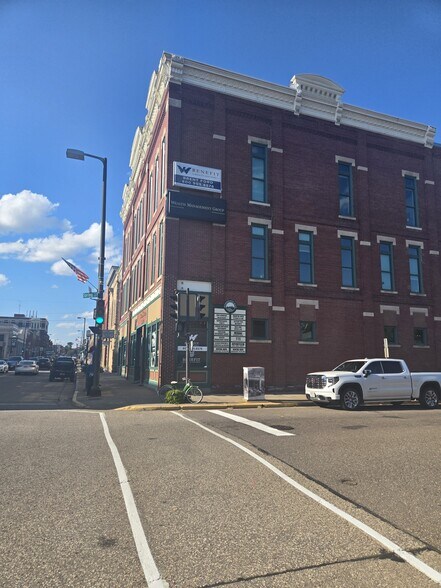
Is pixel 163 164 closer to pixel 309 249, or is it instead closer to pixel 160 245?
pixel 160 245

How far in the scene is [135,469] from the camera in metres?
6.84

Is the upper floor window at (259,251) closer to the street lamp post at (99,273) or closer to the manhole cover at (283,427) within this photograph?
the street lamp post at (99,273)

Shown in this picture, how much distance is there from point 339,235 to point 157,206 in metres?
10.0

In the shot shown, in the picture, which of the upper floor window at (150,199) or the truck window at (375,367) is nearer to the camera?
the truck window at (375,367)

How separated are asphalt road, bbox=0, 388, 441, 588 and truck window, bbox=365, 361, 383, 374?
6.49 metres

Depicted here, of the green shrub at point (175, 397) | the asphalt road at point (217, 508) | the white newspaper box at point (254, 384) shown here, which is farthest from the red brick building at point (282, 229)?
the asphalt road at point (217, 508)

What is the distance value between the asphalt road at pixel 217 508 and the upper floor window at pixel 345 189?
17980 millimetres

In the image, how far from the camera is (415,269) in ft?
88.3

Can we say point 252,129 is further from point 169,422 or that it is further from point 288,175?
point 169,422

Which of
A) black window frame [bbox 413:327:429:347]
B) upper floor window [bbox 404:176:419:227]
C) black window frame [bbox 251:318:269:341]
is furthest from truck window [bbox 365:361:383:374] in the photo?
upper floor window [bbox 404:176:419:227]

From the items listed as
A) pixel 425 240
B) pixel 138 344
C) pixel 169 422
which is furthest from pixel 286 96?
pixel 169 422

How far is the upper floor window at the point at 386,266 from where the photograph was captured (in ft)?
84.8

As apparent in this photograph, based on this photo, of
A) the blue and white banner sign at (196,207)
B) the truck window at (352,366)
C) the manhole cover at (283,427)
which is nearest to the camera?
the manhole cover at (283,427)

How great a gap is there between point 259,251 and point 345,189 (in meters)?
6.91
